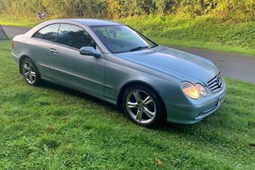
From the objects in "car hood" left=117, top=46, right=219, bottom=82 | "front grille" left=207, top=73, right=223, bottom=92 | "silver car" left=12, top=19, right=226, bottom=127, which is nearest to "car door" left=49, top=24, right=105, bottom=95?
"silver car" left=12, top=19, right=226, bottom=127

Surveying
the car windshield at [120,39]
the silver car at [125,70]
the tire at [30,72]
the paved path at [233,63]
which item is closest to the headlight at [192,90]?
the silver car at [125,70]

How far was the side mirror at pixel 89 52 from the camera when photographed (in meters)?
4.45

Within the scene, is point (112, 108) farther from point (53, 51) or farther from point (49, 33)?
point (49, 33)

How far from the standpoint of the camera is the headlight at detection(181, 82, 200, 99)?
12.5ft

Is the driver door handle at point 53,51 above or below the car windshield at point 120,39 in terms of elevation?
below

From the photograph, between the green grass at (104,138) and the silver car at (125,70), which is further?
the silver car at (125,70)

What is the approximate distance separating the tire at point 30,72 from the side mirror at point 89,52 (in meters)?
1.60

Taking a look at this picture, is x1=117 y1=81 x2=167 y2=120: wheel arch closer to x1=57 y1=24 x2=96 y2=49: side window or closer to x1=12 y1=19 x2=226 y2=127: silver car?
x1=12 y1=19 x2=226 y2=127: silver car

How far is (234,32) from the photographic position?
43.1 ft

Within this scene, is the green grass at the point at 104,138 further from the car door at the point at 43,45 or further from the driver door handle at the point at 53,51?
the driver door handle at the point at 53,51

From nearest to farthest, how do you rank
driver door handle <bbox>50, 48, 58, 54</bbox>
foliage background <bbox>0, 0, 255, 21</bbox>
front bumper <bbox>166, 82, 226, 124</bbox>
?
front bumper <bbox>166, 82, 226, 124</bbox> < driver door handle <bbox>50, 48, 58, 54</bbox> < foliage background <bbox>0, 0, 255, 21</bbox>

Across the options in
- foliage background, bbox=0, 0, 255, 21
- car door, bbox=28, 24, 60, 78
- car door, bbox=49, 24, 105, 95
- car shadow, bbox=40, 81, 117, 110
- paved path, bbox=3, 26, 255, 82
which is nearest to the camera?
car door, bbox=49, 24, 105, 95

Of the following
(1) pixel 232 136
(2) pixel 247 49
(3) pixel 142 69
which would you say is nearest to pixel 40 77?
(3) pixel 142 69

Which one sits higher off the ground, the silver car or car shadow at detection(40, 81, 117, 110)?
the silver car
